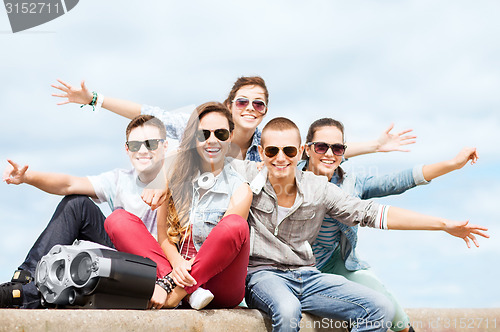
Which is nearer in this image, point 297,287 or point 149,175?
point 297,287

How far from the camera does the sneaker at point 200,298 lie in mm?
3941

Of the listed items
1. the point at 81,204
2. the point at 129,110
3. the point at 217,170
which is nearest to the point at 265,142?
the point at 217,170

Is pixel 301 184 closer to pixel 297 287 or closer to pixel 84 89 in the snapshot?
pixel 297 287

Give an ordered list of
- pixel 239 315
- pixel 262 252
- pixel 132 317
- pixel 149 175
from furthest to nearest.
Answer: pixel 149 175
pixel 262 252
pixel 239 315
pixel 132 317

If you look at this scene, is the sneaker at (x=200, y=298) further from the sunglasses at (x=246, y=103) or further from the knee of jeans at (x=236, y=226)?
the sunglasses at (x=246, y=103)

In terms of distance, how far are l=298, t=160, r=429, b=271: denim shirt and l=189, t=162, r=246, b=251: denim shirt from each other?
93 cm

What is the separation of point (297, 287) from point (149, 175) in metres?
1.51

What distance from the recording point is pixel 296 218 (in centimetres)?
445

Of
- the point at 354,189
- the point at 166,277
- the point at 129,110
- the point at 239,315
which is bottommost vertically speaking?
the point at 239,315

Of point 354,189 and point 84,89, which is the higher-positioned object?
point 84,89

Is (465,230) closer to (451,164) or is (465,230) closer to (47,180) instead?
(451,164)

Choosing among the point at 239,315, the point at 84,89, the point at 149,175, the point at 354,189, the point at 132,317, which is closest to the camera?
the point at 132,317

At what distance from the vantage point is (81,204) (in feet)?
15.2

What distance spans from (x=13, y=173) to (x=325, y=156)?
259 cm
